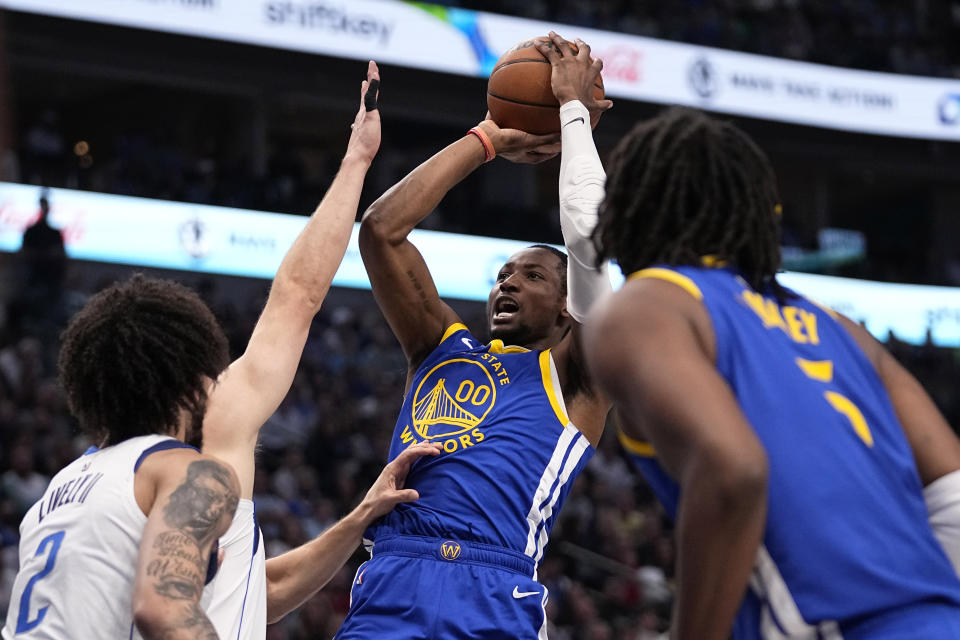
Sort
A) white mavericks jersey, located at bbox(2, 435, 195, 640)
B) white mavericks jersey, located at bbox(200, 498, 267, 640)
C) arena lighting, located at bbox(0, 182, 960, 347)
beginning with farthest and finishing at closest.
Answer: arena lighting, located at bbox(0, 182, 960, 347), white mavericks jersey, located at bbox(200, 498, 267, 640), white mavericks jersey, located at bbox(2, 435, 195, 640)

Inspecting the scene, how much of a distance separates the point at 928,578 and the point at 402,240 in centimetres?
222

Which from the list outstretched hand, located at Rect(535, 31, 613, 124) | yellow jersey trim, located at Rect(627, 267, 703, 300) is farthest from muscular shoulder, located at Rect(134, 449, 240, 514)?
outstretched hand, located at Rect(535, 31, 613, 124)

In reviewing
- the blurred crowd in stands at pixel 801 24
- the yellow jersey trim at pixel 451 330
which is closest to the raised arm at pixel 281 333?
the yellow jersey trim at pixel 451 330

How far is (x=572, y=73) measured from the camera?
3.67m

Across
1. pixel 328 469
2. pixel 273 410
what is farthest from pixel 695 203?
pixel 328 469

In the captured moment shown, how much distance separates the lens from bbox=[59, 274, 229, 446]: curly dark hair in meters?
2.40

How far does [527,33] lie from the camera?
57.1 ft

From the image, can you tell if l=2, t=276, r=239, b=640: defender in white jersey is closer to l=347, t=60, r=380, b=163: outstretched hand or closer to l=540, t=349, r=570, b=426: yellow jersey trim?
l=347, t=60, r=380, b=163: outstretched hand

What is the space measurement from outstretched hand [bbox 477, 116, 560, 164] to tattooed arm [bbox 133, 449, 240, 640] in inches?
71.7

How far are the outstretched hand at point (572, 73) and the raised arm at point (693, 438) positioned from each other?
1.81 m

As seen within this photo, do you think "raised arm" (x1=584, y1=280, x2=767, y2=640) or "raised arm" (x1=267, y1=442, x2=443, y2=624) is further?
"raised arm" (x1=267, y1=442, x2=443, y2=624)

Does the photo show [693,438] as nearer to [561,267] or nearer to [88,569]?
[88,569]

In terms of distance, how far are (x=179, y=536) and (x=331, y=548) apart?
4.18 ft

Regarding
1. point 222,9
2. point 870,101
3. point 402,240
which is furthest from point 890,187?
point 402,240
